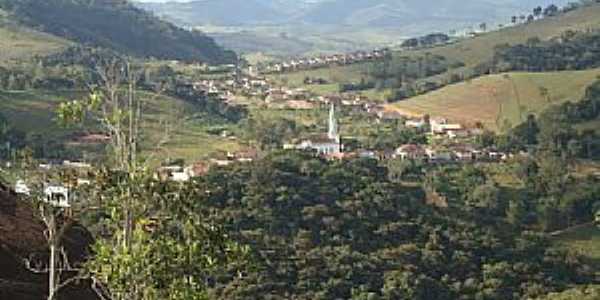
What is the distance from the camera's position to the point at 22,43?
116 metres

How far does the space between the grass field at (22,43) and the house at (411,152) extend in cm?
4514

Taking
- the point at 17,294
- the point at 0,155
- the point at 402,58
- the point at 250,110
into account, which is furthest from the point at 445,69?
the point at 17,294

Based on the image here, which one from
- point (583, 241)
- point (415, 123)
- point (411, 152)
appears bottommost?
point (583, 241)

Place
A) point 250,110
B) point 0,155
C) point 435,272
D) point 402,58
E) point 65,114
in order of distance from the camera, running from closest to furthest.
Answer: point 65,114
point 435,272
point 0,155
point 250,110
point 402,58

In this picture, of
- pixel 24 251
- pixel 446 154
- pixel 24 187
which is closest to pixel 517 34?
pixel 446 154

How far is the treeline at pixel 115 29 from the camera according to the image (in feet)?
479

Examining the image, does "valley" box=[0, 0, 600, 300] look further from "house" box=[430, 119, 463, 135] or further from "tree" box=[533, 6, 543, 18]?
"tree" box=[533, 6, 543, 18]

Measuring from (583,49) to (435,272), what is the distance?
3430 inches

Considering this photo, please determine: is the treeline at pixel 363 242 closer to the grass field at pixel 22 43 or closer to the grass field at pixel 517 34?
the grass field at pixel 22 43

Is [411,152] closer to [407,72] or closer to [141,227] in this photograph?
[407,72]

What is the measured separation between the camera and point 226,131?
85188mm

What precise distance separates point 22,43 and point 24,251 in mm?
101112

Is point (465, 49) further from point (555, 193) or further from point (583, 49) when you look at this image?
point (555, 193)

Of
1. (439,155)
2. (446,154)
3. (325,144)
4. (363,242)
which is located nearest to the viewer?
(363,242)
